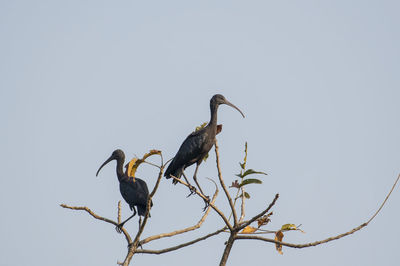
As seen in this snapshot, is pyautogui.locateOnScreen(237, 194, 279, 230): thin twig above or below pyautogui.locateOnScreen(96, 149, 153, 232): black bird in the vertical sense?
below

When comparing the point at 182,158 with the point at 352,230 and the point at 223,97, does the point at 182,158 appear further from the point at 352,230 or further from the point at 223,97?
the point at 352,230

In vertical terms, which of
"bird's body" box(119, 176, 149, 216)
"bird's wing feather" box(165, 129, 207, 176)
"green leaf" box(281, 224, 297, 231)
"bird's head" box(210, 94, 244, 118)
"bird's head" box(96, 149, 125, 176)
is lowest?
"green leaf" box(281, 224, 297, 231)

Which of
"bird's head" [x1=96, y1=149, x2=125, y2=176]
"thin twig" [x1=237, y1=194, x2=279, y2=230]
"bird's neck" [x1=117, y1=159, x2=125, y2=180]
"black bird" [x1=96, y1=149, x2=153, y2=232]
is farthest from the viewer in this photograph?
"bird's head" [x1=96, y1=149, x2=125, y2=176]

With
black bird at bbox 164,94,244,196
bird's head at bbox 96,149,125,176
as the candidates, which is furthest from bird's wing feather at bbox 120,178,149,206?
bird's head at bbox 96,149,125,176

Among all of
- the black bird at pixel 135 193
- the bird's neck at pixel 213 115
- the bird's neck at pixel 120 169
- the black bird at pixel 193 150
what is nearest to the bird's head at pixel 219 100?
the bird's neck at pixel 213 115

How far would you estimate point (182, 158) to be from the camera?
1027 cm

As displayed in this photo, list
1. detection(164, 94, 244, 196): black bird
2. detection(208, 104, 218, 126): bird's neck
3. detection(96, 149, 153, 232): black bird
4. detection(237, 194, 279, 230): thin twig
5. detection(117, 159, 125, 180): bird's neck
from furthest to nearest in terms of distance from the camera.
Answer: detection(117, 159, 125, 180): bird's neck, detection(96, 149, 153, 232): black bird, detection(208, 104, 218, 126): bird's neck, detection(164, 94, 244, 196): black bird, detection(237, 194, 279, 230): thin twig

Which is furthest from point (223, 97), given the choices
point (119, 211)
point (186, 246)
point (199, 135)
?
point (186, 246)

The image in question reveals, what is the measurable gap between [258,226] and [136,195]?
15.2 ft

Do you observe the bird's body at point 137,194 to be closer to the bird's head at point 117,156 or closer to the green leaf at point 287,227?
the bird's head at point 117,156

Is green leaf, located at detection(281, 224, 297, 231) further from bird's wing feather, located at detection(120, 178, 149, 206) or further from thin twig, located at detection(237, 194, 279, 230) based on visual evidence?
bird's wing feather, located at detection(120, 178, 149, 206)

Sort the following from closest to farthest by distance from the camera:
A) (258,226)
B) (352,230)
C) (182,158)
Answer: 1. (352,230)
2. (258,226)
3. (182,158)

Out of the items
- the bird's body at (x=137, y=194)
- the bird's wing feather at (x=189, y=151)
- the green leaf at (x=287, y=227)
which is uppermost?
the bird's wing feather at (x=189, y=151)

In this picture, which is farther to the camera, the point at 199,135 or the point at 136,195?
the point at 136,195
